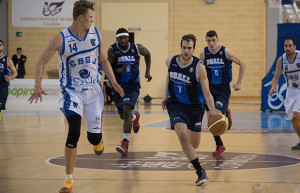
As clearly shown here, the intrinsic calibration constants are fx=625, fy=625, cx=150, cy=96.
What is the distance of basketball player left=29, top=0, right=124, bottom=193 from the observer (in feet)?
21.9

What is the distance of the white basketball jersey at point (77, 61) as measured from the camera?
22.3 feet

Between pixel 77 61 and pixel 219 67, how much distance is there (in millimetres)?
3869

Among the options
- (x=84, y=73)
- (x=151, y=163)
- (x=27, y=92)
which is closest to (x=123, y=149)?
(x=151, y=163)

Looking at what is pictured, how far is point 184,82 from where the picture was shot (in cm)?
779

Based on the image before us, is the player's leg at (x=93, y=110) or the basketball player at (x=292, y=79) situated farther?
the basketball player at (x=292, y=79)

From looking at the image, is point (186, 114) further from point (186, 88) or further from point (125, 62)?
point (125, 62)

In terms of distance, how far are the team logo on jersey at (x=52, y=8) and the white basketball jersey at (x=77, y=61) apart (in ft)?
76.6

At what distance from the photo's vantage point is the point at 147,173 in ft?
25.6

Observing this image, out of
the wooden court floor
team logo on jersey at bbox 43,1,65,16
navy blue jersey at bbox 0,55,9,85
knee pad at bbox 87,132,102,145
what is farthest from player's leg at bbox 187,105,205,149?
team logo on jersey at bbox 43,1,65,16

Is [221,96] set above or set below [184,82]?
below

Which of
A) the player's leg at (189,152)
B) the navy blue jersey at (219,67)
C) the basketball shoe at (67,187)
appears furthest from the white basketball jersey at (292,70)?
the basketball shoe at (67,187)

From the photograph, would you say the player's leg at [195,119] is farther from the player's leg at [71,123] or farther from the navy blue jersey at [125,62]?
the navy blue jersey at [125,62]

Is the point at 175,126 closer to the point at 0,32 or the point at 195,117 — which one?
the point at 195,117

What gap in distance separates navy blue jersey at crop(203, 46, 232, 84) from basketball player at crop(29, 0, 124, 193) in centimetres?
350
